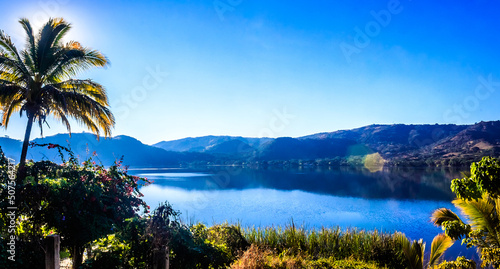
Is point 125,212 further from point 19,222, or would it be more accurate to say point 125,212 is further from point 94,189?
point 19,222

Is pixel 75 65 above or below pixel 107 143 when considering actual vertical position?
below

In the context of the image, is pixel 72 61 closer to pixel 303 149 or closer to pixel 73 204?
pixel 73 204

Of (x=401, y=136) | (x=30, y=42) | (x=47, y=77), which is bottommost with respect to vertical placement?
(x=47, y=77)

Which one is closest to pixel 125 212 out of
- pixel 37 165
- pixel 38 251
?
pixel 38 251

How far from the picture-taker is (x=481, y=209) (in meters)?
6.07

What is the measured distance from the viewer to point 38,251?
4.25 metres

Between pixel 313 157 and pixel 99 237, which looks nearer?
pixel 99 237

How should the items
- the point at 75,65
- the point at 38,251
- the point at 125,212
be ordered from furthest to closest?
the point at 75,65, the point at 125,212, the point at 38,251

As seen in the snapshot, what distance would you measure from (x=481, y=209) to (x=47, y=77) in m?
12.0

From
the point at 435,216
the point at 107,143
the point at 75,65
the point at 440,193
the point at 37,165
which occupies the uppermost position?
the point at 107,143

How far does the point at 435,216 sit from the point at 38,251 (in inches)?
316

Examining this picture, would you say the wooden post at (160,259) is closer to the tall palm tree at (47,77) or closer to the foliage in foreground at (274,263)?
the foliage in foreground at (274,263)

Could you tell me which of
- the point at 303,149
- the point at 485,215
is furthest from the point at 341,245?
the point at 303,149

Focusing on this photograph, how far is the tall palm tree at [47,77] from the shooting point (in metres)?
8.26
